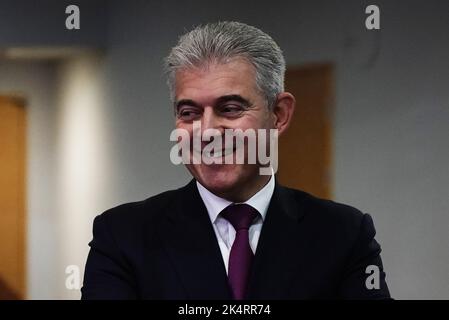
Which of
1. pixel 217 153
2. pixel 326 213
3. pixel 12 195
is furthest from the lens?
pixel 12 195

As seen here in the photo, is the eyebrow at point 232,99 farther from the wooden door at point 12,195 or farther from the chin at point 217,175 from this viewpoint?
the wooden door at point 12,195

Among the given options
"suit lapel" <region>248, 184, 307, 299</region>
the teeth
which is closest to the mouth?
the teeth

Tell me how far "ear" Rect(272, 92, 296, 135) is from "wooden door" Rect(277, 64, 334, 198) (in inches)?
8.4

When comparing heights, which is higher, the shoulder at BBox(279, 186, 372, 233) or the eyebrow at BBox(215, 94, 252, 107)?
the eyebrow at BBox(215, 94, 252, 107)

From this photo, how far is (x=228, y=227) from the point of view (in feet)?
2.74

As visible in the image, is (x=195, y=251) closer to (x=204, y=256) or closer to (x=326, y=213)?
(x=204, y=256)

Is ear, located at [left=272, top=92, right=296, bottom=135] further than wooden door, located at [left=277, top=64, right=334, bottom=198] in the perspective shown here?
No

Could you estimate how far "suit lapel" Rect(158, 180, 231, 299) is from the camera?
0.81m

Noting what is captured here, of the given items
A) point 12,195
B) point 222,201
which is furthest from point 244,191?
point 12,195

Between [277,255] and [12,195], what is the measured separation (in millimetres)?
498

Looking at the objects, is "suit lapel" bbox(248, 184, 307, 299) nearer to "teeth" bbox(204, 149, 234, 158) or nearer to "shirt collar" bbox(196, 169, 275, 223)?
"shirt collar" bbox(196, 169, 275, 223)

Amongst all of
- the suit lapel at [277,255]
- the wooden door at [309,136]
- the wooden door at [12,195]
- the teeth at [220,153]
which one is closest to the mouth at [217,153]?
the teeth at [220,153]
